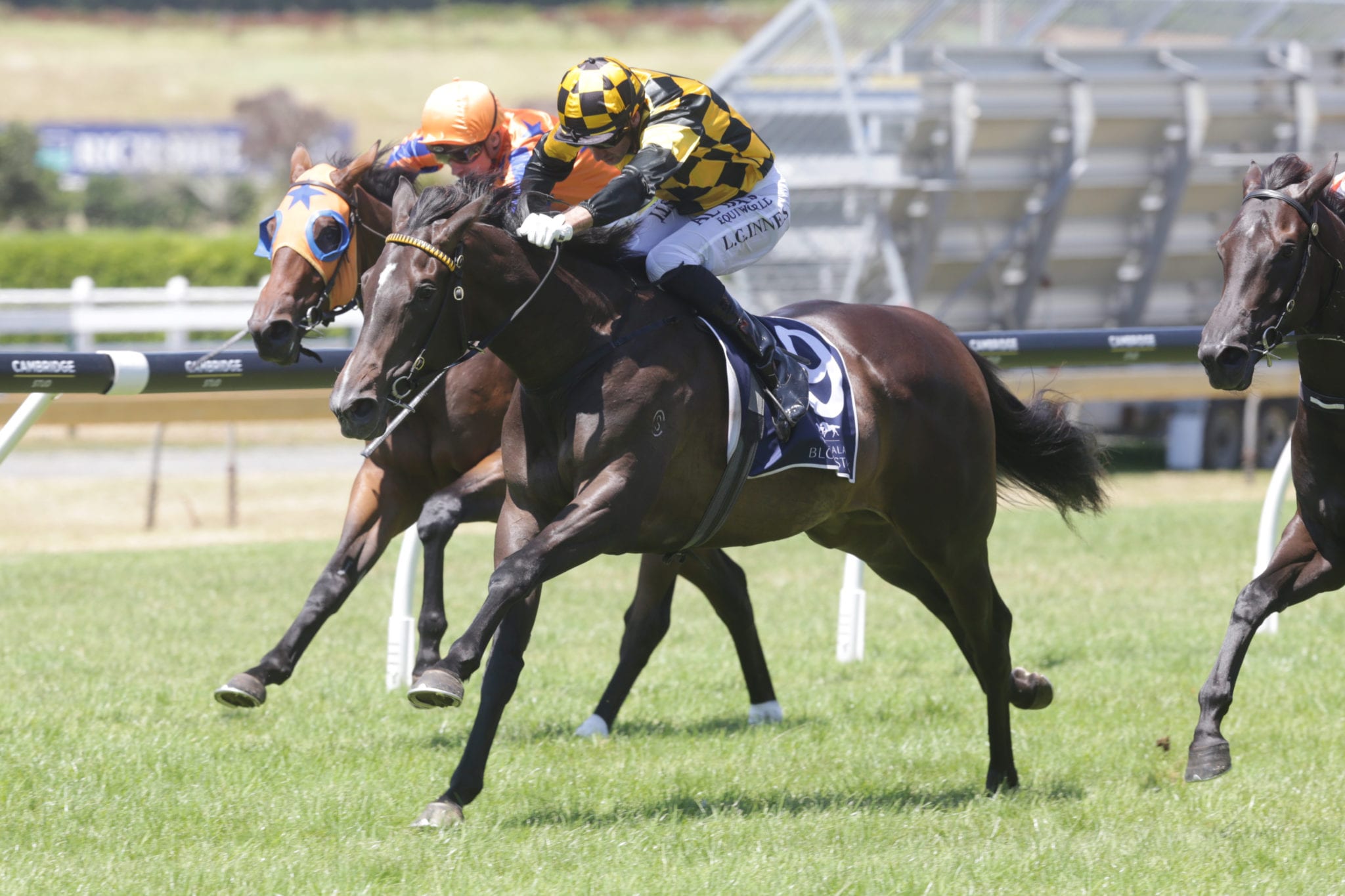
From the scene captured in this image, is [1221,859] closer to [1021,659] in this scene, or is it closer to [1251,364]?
[1251,364]

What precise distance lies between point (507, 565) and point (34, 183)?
3928 centimetres

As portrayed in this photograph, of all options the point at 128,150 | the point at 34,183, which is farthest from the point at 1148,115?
the point at 128,150

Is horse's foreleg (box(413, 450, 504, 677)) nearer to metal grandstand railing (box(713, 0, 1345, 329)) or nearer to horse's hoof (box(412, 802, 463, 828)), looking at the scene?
horse's hoof (box(412, 802, 463, 828))

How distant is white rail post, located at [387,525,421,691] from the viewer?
6.43 metres

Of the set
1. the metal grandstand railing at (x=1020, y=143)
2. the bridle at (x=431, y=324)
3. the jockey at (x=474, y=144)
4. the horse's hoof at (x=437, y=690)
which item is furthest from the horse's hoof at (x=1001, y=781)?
the metal grandstand railing at (x=1020, y=143)

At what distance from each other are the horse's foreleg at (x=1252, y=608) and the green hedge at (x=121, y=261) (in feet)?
73.7

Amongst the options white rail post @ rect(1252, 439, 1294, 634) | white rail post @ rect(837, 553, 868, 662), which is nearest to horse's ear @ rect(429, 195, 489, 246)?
white rail post @ rect(837, 553, 868, 662)

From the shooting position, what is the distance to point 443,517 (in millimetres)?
5492

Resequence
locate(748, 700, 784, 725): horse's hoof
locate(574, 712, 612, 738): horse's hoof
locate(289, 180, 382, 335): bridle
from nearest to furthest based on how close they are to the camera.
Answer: locate(289, 180, 382, 335): bridle → locate(574, 712, 612, 738): horse's hoof → locate(748, 700, 784, 725): horse's hoof

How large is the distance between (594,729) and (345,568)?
1104mm

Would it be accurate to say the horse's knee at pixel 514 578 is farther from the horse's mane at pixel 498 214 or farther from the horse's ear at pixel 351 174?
the horse's ear at pixel 351 174

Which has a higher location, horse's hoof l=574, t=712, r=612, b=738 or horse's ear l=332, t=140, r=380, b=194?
horse's ear l=332, t=140, r=380, b=194

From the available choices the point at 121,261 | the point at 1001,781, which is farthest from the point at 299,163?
the point at 121,261

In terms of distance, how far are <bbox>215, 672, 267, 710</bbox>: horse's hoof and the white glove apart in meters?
1.90
